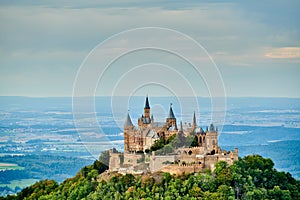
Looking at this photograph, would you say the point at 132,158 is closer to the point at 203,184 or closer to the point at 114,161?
the point at 114,161

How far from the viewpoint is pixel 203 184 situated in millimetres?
48000

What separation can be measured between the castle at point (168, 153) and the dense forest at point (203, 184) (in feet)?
2.21

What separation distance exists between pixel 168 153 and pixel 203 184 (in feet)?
13.7

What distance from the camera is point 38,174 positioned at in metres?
114

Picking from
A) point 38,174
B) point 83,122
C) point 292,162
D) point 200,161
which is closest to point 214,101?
point 200,161

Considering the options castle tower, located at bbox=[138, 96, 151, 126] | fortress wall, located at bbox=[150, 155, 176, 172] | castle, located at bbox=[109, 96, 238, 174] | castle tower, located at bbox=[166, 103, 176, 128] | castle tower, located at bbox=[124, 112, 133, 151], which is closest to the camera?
castle, located at bbox=[109, 96, 238, 174]

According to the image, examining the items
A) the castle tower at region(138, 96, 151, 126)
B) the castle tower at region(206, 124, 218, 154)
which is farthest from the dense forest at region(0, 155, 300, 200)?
the castle tower at region(138, 96, 151, 126)

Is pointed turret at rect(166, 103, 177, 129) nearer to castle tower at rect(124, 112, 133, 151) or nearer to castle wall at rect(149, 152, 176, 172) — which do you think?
castle tower at rect(124, 112, 133, 151)

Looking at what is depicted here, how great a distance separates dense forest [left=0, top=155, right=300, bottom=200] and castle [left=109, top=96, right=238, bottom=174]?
672mm

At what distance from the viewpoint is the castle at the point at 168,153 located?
49.1 m

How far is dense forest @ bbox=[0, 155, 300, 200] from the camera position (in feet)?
157

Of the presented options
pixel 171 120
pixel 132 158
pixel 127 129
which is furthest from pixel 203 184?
pixel 127 129

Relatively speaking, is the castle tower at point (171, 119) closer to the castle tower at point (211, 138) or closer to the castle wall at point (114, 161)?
the castle tower at point (211, 138)

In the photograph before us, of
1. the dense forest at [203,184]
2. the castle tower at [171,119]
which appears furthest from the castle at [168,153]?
the dense forest at [203,184]
